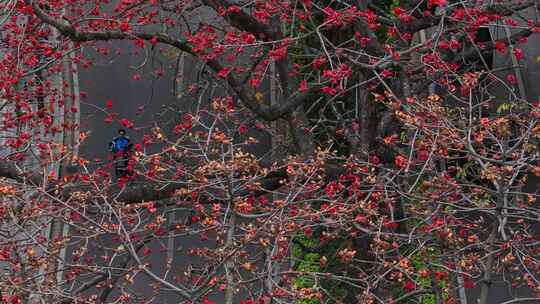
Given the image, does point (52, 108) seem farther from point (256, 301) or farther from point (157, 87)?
point (256, 301)

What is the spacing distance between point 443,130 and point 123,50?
28.1ft

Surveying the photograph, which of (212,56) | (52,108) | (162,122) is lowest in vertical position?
(162,122)

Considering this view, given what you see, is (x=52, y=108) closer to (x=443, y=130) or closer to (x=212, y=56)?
(x=212, y=56)

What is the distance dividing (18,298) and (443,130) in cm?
345

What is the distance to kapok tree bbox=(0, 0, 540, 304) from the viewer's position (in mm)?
5980

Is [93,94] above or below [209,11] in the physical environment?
below

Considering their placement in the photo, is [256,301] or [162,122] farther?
[162,122]

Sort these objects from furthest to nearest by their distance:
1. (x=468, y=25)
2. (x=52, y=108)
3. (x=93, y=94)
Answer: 1. (x=93, y=94)
2. (x=52, y=108)
3. (x=468, y=25)

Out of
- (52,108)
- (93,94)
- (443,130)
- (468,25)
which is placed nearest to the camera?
(443,130)

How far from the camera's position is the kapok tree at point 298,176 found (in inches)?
235

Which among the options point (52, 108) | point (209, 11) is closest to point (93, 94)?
point (209, 11)

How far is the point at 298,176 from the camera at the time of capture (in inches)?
Answer: 243

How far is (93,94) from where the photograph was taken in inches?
551

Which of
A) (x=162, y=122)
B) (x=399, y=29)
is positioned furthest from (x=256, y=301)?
(x=162, y=122)
